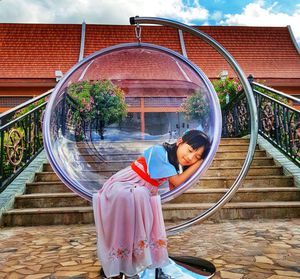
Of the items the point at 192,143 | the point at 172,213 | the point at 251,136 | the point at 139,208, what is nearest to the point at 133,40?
the point at 172,213

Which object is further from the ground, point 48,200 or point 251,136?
Answer: point 251,136

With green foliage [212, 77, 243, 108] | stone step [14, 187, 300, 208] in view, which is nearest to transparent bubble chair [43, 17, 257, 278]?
stone step [14, 187, 300, 208]

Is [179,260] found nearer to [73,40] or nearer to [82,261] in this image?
[82,261]

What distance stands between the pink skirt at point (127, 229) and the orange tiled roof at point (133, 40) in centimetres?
901

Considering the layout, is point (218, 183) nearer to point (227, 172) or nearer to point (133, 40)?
point (227, 172)

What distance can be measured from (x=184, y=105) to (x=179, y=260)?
34.2 inches

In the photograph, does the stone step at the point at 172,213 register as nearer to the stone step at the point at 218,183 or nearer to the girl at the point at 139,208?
the stone step at the point at 218,183

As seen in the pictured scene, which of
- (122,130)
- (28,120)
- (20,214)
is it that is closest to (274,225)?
(122,130)

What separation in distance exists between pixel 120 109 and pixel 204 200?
2.29m

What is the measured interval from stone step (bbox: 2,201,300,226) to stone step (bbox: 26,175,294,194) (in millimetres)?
489

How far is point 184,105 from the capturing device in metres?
1.72

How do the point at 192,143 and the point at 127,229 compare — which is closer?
the point at 127,229

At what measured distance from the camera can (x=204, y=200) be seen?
3.75 m

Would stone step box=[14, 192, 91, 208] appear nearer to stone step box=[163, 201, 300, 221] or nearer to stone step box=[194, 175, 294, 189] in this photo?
stone step box=[163, 201, 300, 221]
